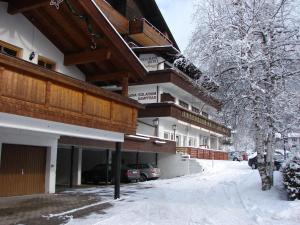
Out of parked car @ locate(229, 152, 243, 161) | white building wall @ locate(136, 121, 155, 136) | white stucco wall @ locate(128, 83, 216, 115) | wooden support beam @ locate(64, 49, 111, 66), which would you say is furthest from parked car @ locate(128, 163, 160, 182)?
parked car @ locate(229, 152, 243, 161)

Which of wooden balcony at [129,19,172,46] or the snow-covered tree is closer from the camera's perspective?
the snow-covered tree

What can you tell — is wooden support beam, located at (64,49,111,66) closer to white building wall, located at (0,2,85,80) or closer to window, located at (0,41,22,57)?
white building wall, located at (0,2,85,80)

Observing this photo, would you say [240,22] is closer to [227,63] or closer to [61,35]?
[227,63]

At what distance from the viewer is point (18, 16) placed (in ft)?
48.0

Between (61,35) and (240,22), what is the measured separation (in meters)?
7.30

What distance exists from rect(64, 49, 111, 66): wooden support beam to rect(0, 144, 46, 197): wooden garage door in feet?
13.0

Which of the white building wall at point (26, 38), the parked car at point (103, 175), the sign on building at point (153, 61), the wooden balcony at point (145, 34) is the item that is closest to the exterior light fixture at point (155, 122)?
the sign on building at point (153, 61)

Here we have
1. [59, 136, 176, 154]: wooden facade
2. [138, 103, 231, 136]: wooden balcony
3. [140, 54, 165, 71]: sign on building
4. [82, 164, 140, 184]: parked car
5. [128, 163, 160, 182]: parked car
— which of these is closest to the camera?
[59, 136, 176, 154]: wooden facade

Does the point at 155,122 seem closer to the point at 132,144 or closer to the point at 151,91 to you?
the point at 151,91

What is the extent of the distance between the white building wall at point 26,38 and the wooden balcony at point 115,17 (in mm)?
13114

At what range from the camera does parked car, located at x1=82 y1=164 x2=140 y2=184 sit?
87.0 feet

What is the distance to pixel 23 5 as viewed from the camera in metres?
13.5

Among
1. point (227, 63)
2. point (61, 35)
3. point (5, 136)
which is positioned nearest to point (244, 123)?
point (227, 63)

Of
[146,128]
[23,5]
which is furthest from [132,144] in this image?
[23,5]
